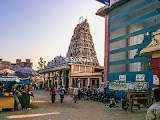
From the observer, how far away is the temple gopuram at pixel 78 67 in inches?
1559

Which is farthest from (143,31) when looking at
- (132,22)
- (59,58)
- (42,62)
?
(42,62)

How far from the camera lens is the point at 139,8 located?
2234 centimetres

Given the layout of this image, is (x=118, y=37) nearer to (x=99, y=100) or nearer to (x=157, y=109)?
(x=99, y=100)

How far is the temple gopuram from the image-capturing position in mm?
39594

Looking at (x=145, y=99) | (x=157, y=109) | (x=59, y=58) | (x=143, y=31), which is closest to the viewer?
(x=157, y=109)

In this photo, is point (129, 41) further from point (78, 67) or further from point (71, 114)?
point (78, 67)

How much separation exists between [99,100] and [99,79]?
13473 millimetres

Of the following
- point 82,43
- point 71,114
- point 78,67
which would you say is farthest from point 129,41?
point 82,43

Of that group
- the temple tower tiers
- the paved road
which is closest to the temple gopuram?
the temple tower tiers

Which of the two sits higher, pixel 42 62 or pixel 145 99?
pixel 42 62

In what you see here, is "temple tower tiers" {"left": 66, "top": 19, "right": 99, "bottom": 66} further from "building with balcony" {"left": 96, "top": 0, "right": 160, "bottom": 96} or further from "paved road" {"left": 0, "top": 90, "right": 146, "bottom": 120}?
"paved road" {"left": 0, "top": 90, "right": 146, "bottom": 120}

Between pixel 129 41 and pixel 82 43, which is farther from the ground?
pixel 82 43

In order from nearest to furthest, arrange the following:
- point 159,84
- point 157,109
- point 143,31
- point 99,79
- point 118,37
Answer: point 157,109
point 159,84
point 143,31
point 118,37
point 99,79

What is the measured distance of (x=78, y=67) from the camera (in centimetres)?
4575
